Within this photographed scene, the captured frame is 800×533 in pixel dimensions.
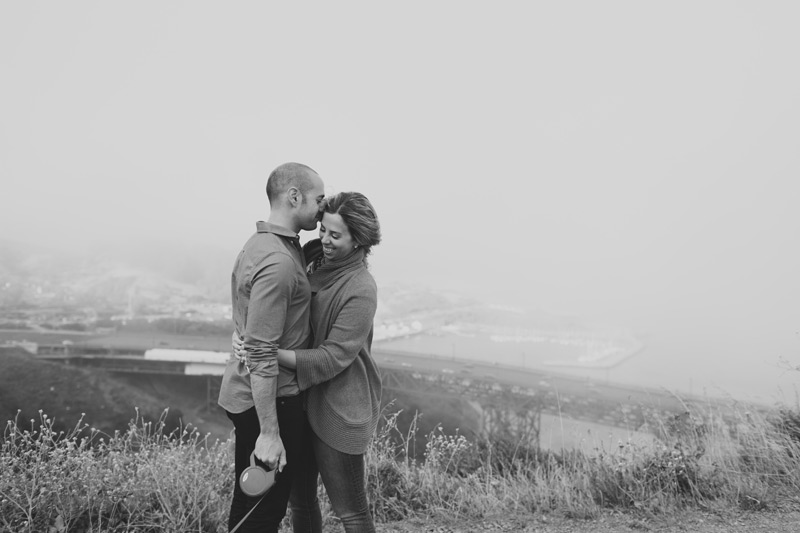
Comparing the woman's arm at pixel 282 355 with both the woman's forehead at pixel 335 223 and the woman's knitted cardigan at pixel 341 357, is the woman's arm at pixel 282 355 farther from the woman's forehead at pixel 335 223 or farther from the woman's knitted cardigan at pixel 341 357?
the woman's forehead at pixel 335 223

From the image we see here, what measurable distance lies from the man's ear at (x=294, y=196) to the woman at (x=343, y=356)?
0.11 meters

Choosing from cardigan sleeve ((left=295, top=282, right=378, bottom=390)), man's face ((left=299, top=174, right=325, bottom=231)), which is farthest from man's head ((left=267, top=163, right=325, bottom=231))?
cardigan sleeve ((left=295, top=282, right=378, bottom=390))

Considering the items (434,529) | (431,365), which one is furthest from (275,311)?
(431,365)

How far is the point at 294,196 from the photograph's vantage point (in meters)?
1.69

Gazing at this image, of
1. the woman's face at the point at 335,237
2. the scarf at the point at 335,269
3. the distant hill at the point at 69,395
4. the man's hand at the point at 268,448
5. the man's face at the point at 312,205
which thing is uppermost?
the man's face at the point at 312,205

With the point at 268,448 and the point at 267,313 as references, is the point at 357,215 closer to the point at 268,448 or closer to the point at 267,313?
the point at 267,313

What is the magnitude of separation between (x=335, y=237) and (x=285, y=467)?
34.2 inches

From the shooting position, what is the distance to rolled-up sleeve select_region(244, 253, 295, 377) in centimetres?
146

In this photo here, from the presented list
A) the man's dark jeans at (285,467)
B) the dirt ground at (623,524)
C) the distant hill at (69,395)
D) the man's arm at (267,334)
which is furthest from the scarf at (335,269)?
the distant hill at (69,395)

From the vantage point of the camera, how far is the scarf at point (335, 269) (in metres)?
1.74

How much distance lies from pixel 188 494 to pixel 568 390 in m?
27.9

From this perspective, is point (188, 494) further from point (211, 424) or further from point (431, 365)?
point (431, 365)

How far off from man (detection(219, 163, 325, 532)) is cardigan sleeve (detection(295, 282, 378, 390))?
2.7 inches

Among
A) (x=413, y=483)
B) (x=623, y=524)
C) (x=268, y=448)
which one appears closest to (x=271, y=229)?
(x=268, y=448)
